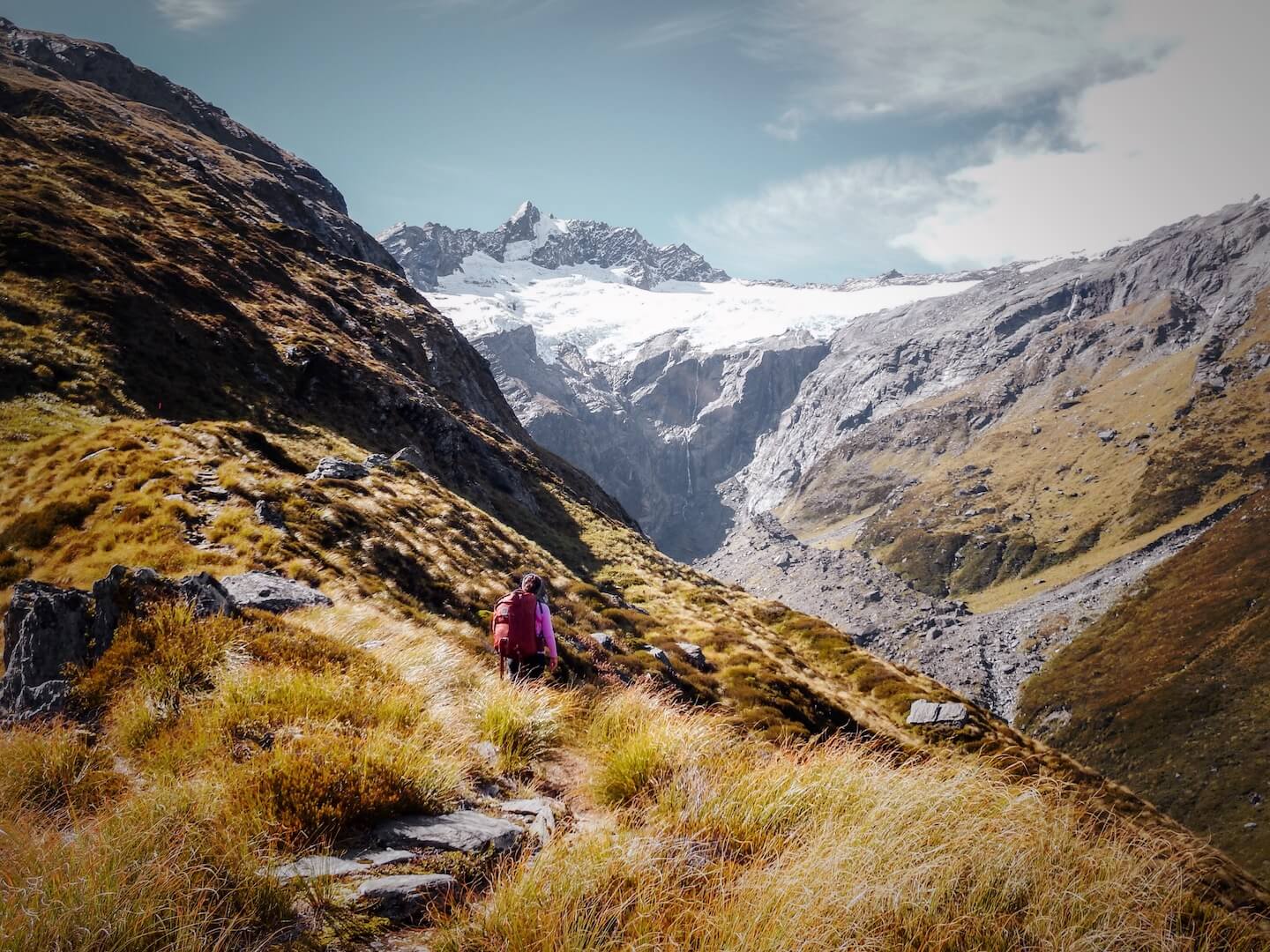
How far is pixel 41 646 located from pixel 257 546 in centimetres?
749

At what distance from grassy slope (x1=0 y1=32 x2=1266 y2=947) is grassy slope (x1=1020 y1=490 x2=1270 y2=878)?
12978 centimetres

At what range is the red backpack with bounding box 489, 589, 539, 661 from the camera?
11.4 metres

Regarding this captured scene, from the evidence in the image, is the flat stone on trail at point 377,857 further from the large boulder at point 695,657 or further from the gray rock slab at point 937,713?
the gray rock slab at point 937,713

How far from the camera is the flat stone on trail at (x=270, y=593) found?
1156cm

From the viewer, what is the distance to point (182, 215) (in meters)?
72.3

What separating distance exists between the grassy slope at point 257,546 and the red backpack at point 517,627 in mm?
881

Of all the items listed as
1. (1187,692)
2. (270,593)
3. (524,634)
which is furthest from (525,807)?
(1187,692)

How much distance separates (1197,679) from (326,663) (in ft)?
699

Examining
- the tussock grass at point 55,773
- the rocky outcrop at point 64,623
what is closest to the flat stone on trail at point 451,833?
the tussock grass at point 55,773

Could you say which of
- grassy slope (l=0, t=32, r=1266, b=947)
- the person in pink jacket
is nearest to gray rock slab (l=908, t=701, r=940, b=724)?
grassy slope (l=0, t=32, r=1266, b=947)

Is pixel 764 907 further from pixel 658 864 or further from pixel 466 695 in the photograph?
pixel 466 695

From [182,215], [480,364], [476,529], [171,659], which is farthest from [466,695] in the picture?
[480,364]

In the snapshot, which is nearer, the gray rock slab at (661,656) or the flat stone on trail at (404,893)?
the flat stone on trail at (404,893)

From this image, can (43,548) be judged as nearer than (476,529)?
Yes
